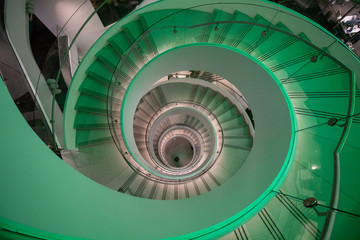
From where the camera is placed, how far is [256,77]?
4.79m

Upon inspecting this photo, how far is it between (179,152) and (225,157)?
774 centimetres

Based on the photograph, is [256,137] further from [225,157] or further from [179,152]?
[179,152]

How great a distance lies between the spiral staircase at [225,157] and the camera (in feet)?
7.84

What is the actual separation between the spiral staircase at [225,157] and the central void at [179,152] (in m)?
7.50

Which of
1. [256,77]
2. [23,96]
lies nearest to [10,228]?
[23,96]

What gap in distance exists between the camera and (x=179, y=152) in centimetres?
1526

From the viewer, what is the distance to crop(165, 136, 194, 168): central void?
596 inches

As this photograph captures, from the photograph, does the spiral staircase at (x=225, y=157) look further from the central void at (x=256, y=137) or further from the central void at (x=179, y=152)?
the central void at (x=179, y=152)

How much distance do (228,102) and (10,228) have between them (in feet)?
26.4

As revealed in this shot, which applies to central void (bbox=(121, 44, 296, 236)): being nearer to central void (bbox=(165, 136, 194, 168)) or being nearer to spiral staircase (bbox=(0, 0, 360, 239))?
spiral staircase (bbox=(0, 0, 360, 239))

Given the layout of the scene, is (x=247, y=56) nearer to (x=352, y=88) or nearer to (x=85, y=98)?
(x=352, y=88)

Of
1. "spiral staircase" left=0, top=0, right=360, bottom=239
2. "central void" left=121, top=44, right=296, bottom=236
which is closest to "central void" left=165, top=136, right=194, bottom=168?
"spiral staircase" left=0, top=0, right=360, bottom=239

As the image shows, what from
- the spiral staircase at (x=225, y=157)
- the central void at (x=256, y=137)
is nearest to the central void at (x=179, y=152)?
the spiral staircase at (x=225, y=157)

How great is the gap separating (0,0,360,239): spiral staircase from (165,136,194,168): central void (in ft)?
24.6
